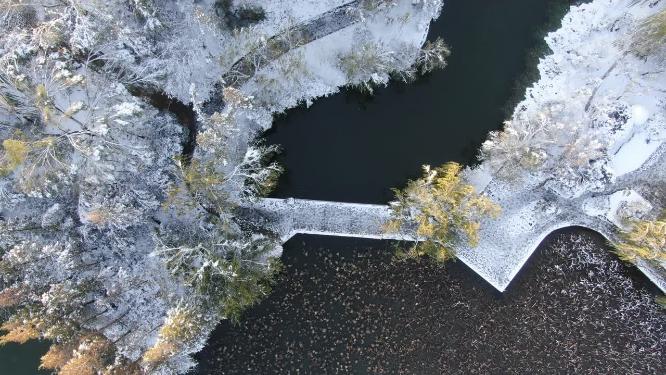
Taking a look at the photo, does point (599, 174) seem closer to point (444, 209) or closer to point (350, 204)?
point (444, 209)

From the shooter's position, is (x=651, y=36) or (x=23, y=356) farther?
(x=23, y=356)

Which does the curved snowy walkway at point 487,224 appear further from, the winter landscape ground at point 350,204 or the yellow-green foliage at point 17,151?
the yellow-green foliage at point 17,151

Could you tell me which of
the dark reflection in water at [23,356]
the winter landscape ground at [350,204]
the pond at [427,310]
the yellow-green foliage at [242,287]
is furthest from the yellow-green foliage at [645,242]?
the dark reflection in water at [23,356]

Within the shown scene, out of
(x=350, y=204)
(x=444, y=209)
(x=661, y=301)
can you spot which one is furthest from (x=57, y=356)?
(x=661, y=301)

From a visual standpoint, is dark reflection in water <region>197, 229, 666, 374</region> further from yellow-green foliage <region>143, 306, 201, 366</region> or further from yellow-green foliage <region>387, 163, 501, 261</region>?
yellow-green foliage <region>143, 306, 201, 366</region>

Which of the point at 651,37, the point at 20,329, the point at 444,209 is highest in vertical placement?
the point at 651,37

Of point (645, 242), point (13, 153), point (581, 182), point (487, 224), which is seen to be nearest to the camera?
point (13, 153)

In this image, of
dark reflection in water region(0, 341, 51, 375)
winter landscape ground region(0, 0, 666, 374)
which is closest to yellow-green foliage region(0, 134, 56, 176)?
winter landscape ground region(0, 0, 666, 374)
